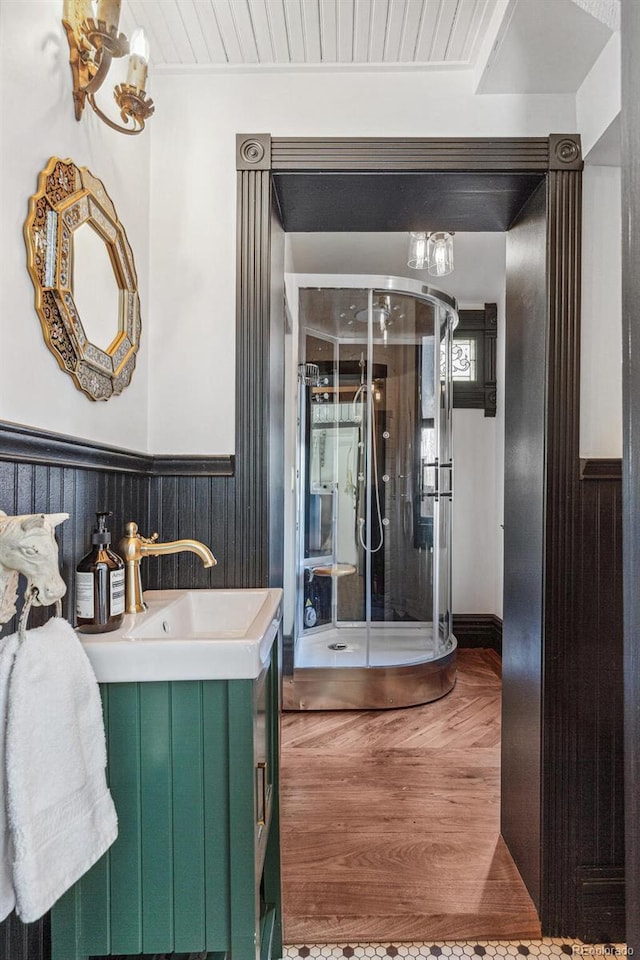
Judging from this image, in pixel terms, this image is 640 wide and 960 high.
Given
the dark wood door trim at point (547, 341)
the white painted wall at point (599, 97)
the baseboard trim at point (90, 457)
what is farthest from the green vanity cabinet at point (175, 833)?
the white painted wall at point (599, 97)

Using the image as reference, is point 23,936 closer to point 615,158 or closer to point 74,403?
point 74,403

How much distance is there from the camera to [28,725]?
774mm

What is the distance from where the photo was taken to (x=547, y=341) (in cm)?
166

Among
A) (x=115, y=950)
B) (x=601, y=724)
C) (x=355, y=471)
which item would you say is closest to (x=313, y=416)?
(x=355, y=471)

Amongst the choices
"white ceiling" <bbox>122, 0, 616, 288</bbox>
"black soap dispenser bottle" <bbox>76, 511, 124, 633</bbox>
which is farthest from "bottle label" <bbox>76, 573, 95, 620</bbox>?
"white ceiling" <bbox>122, 0, 616, 288</bbox>

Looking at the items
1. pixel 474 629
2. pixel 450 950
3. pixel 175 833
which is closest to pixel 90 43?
pixel 175 833

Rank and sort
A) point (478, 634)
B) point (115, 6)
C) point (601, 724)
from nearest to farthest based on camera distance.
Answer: point (115, 6)
point (601, 724)
point (478, 634)

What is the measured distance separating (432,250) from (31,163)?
7.76 ft

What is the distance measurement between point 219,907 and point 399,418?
2786mm

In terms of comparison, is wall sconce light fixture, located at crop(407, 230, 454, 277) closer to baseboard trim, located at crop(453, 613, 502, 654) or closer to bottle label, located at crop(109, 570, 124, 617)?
bottle label, located at crop(109, 570, 124, 617)

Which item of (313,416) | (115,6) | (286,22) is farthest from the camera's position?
(313,416)

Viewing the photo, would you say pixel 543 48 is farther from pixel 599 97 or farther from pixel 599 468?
pixel 599 468

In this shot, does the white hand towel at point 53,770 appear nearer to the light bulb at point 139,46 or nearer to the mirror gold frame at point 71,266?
the mirror gold frame at point 71,266

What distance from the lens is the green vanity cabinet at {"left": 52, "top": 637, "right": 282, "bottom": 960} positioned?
99 cm
